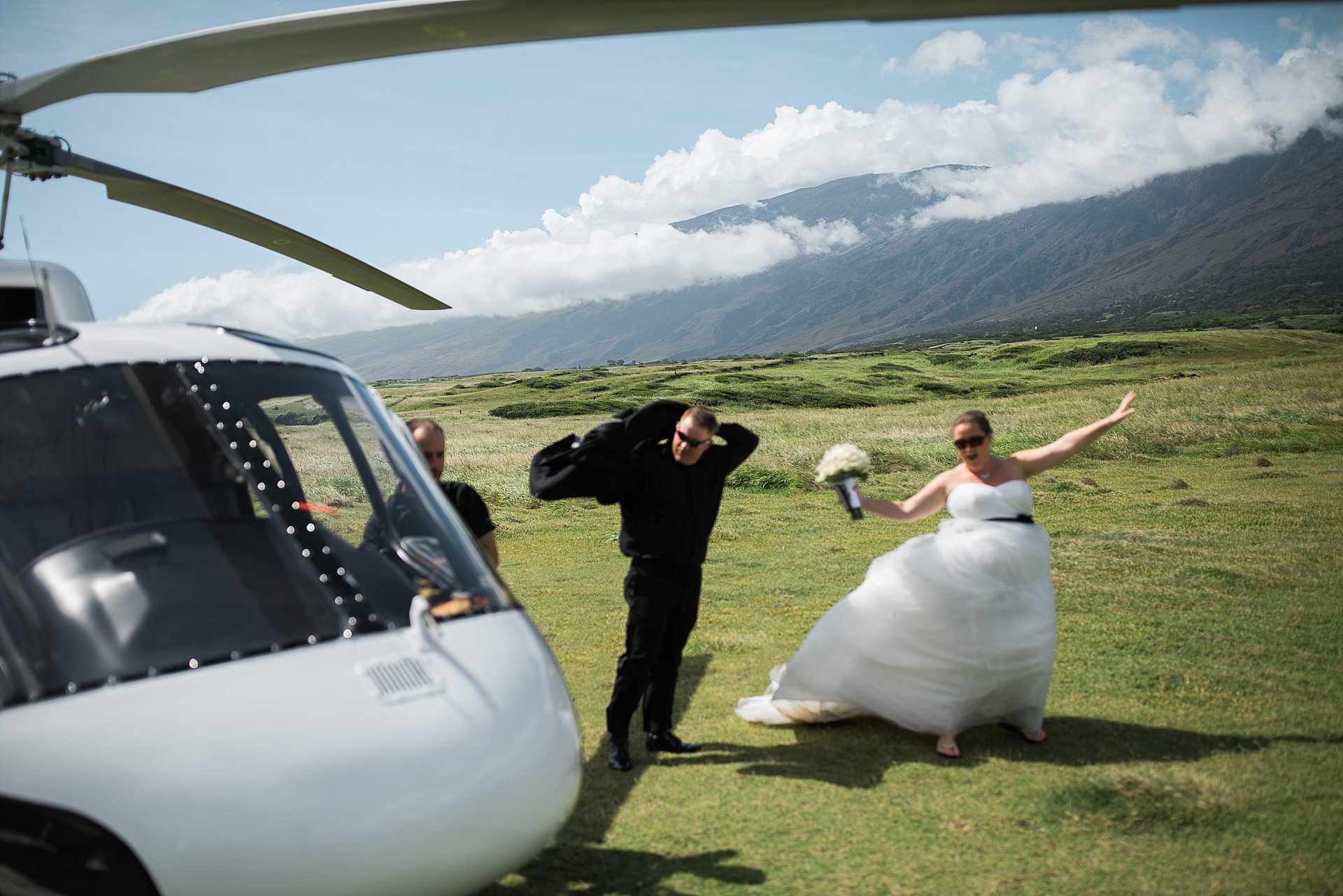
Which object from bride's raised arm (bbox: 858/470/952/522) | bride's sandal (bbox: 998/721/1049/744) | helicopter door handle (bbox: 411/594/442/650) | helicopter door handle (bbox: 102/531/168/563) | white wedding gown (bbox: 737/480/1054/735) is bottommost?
bride's sandal (bbox: 998/721/1049/744)

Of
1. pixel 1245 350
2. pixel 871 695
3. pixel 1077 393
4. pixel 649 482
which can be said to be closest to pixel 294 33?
pixel 649 482

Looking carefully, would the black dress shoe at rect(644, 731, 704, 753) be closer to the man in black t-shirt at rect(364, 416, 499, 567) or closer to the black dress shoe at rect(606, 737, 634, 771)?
the black dress shoe at rect(606, 737, 634, 771)

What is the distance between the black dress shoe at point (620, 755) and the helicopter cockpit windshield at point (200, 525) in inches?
110

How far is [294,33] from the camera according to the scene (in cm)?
345

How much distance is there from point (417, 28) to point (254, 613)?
2095 mm

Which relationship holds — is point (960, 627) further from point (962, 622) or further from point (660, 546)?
point (660, 546)

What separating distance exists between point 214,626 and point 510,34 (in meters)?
2.25

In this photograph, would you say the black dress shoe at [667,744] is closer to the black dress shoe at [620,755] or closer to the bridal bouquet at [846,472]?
the black dress shoe at [620,755]

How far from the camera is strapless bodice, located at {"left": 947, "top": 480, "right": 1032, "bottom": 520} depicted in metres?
6.56

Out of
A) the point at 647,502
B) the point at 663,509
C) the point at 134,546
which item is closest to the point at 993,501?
the point at 663,509

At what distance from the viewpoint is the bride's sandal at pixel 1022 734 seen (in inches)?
260

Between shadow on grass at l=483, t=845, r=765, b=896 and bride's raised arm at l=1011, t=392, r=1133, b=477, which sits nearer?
shadow on grass at l=483, t=845, r=765, b=896

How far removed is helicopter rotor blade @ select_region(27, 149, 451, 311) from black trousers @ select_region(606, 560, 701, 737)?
2.27 meters

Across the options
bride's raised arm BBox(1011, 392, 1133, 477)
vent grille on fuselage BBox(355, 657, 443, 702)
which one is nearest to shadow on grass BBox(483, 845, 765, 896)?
vent grille on fuselage BBox(355, 657, 443, 702)
